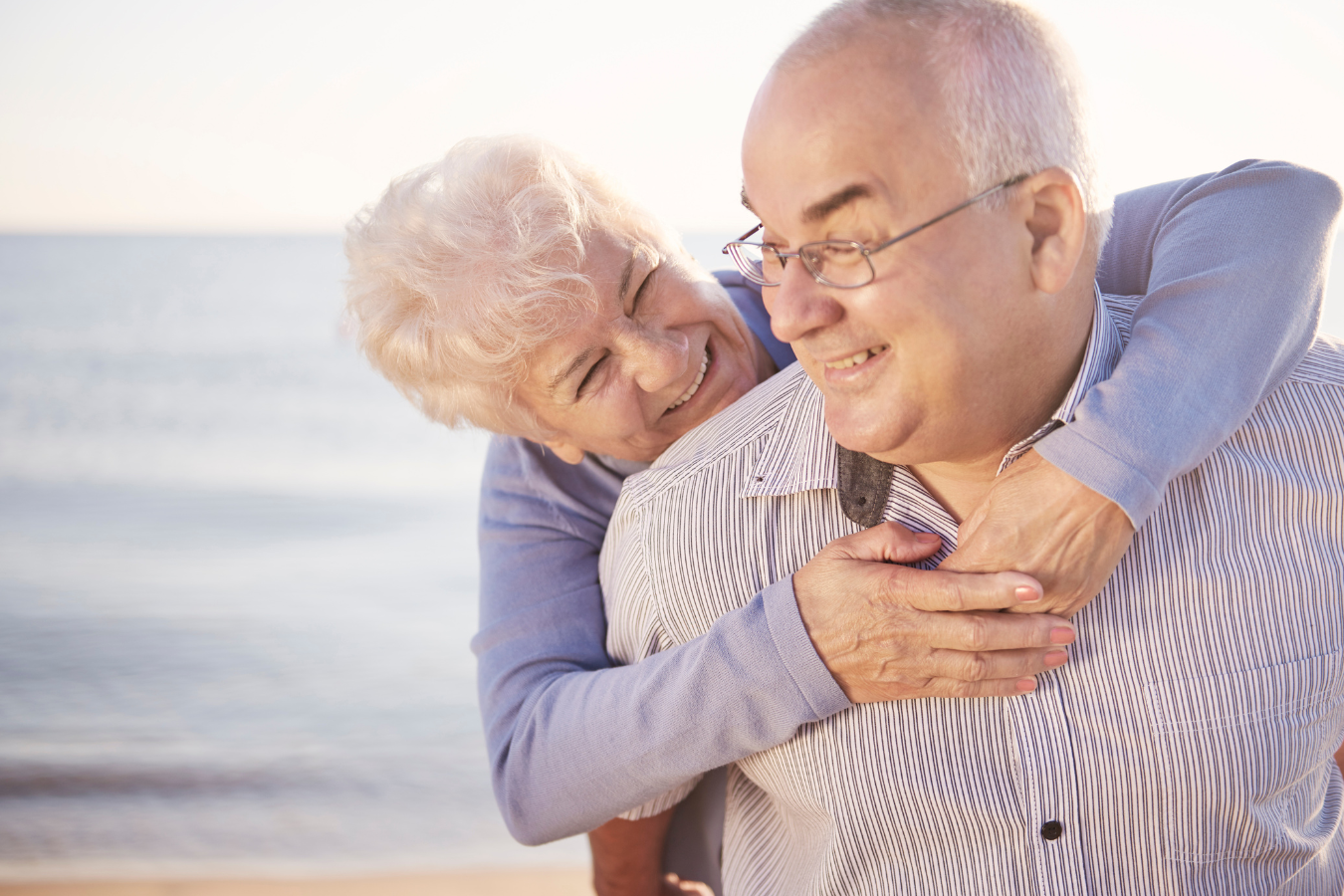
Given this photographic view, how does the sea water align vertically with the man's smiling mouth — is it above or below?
below

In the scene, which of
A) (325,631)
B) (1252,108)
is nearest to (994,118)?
(325,631)

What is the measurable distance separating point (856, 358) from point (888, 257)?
145 mm

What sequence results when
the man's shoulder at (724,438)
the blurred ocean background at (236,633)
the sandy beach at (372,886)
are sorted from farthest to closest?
the blurred ocean background at (236,633) < the sandy beach at (372,886) < the man's shoulder at (724,438)

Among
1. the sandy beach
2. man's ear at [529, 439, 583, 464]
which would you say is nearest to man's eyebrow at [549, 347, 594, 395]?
man's ear at [529, 439, 583, 464]

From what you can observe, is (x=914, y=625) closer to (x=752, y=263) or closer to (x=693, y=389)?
(x=752, y=263)

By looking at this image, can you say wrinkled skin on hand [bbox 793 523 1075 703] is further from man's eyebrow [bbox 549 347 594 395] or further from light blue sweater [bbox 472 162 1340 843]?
man's eyebrow [bbox 549 347 594 395]

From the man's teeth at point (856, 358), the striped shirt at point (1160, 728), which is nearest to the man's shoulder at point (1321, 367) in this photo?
the striped shirt at point (1160, 728)

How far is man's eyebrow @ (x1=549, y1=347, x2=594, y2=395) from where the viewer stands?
1713mm

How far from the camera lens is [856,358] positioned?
1197 mm

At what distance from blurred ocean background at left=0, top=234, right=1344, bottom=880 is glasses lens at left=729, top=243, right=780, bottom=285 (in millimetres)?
1120

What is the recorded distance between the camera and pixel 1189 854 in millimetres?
1294

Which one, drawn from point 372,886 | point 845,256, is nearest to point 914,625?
point 845,256

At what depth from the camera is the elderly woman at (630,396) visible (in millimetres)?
→ 1196

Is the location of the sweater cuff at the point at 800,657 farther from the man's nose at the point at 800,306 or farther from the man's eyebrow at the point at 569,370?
the man's eyebrow at the point at 569,370
